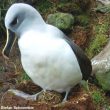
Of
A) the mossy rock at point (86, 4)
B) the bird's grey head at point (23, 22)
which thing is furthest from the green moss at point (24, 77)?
the bird's grey head at point (23, 22)

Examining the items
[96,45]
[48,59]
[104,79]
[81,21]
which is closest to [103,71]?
[104,79]

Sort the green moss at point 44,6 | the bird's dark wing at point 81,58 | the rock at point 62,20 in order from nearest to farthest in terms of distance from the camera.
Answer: the bird's dark wing at point 81,58 → the rock at point 62,20 → the green moss at point 44,6

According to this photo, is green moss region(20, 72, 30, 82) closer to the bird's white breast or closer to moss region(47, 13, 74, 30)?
moss region(47, 13, 74, 30)

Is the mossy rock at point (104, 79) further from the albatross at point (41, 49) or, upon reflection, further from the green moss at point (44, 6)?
the green moss at point (44, 6)

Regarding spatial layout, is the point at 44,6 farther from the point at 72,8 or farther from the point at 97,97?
the point at 97,97

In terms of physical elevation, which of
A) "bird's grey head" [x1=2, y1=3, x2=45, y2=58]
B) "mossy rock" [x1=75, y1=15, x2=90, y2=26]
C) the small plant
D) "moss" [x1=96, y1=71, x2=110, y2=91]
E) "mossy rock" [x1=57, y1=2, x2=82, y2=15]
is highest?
"bird's grey head" [x1=2, y1=3, x2=45, y2=58]

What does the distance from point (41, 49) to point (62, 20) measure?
117 inches

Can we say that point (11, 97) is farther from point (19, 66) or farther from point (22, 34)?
point (19, 66)

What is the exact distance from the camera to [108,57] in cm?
536

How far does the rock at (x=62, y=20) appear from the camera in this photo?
629 centimetres

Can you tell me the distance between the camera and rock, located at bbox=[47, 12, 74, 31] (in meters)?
6.29

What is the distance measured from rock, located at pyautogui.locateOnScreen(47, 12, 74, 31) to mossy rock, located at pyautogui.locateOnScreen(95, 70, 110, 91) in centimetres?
121

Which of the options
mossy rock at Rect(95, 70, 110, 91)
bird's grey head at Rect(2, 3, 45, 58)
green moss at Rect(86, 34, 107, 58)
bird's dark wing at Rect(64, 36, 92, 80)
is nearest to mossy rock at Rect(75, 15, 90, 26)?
green moss at Rect(86, 34, 107, 58)

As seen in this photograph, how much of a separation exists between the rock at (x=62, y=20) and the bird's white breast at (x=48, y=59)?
270 centimetres
